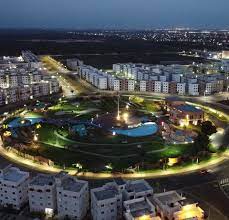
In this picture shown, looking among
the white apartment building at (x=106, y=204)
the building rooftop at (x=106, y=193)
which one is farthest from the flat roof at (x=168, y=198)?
the building rooftop at (x=106, y=193)

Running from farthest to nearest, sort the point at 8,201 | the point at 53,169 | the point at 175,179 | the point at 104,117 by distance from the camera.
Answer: the point at 104,117, the point at 53,169, the point at 175,179, the point at 8,201

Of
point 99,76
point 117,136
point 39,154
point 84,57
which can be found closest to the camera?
point 39,154

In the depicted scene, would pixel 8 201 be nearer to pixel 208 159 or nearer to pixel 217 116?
pixel 208 159

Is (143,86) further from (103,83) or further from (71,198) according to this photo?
(71,198)

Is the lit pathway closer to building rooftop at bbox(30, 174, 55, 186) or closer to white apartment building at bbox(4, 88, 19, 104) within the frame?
building rooftop at bbox(30, 174, 55, 186)

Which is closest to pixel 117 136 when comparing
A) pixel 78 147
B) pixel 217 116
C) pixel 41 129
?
pixel 78 147

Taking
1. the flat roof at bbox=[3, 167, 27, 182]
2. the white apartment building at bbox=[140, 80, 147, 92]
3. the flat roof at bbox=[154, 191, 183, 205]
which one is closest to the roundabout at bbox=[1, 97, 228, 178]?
the flat roof at bbox=[3, 167, 27, 182]
